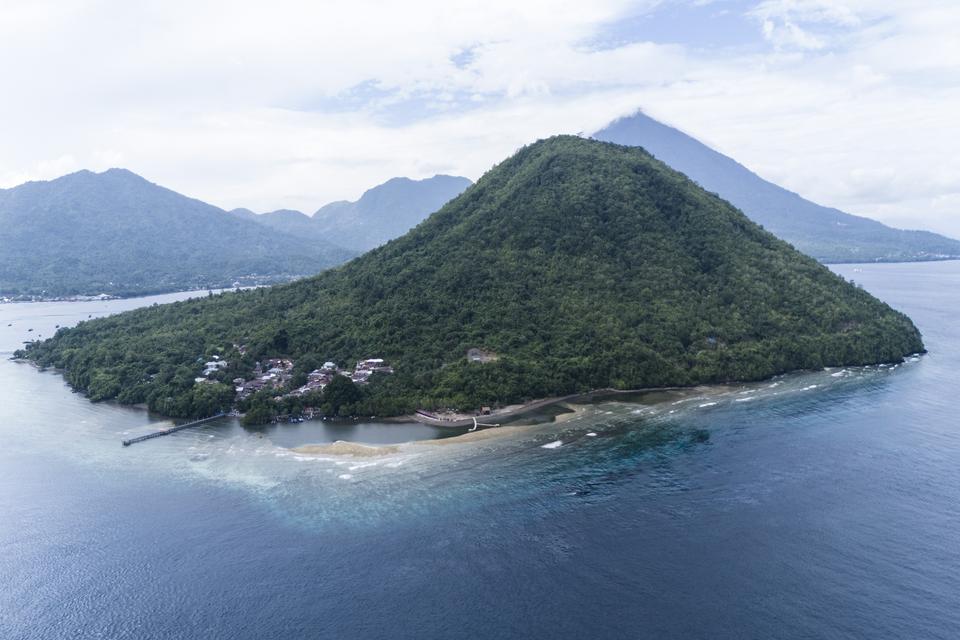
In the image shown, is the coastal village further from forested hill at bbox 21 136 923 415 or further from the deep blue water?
the deep blue water

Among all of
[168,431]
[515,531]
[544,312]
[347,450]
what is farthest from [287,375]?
[515,531]

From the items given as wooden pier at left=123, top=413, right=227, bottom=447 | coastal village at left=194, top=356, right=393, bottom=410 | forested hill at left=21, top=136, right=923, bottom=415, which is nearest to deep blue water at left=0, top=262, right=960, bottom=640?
wooden pier at left=123, top=413, right=227, bottom=447

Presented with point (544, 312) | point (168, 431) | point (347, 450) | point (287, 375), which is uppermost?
point (544, 312)

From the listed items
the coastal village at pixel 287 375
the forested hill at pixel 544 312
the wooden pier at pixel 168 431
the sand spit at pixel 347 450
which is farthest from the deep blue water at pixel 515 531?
the forested hill at pixel 544 312

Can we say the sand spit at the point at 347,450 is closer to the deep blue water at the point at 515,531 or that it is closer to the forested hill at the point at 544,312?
the deep blue water at the point at 515,531

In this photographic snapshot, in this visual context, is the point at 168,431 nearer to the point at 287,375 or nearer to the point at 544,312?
the point at 287,375

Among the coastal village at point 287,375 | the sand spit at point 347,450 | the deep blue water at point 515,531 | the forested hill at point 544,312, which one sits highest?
the forested hill at point 544,312
